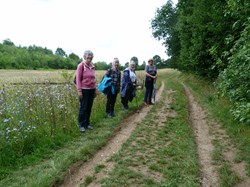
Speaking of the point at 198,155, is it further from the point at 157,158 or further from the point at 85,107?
the point at 85,107

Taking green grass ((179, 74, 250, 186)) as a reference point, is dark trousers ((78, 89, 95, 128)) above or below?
above

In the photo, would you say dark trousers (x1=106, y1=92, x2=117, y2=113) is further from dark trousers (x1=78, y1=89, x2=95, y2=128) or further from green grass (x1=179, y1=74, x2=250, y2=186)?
green grass (x1=179, y1=74, x2=250, y2=186)

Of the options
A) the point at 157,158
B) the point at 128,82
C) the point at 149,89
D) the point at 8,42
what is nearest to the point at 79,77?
the point at 157,158

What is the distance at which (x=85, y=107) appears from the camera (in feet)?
25.5

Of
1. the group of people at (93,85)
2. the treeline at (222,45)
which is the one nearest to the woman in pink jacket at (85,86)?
the group of people at (93,85)

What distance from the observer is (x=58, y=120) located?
25.4 feet

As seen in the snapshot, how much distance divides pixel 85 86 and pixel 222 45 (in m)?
10.4

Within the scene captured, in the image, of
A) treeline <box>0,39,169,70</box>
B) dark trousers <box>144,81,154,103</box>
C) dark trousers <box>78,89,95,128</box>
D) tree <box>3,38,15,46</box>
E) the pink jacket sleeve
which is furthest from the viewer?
tree <box>3,38,15,46</box>

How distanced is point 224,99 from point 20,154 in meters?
8.95

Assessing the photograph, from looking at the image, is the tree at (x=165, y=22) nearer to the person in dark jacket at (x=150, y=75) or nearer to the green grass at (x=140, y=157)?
the person in dark jacket at (x=150, y=75)

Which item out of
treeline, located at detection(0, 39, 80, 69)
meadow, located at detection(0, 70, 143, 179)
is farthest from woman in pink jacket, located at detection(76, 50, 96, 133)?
treeline, located at detection(0, 39, 80, 69)

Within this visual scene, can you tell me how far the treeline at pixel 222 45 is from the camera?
555 centimetres

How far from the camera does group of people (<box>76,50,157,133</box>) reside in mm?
7547

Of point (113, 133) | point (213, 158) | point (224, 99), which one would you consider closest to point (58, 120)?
point (113, 133)
